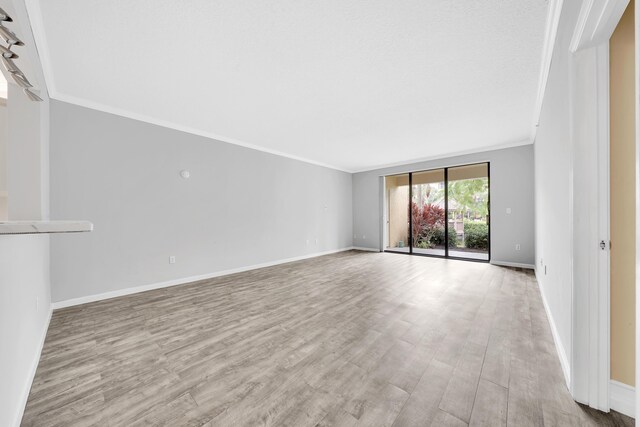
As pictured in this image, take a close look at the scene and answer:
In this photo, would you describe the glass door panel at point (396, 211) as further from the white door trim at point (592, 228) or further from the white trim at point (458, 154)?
the white door trim at point (592, 228)

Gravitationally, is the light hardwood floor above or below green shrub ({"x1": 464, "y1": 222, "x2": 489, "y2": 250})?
below

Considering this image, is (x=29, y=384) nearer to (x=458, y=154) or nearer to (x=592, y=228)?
(x=592, y=228)

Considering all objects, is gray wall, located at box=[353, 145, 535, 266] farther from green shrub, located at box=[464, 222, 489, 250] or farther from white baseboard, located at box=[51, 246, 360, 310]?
white baseboard, located at box=[51, 246, 360, 310]

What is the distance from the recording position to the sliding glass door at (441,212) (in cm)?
616

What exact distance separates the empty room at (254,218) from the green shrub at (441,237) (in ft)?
5.14

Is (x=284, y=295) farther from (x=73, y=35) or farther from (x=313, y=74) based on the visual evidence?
(x=73, y=35)

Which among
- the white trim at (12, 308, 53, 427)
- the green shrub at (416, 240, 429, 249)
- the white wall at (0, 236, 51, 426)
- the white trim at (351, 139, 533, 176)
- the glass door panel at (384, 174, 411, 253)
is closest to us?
the white wall at (0, 236, 51, 426)

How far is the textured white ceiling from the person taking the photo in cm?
184

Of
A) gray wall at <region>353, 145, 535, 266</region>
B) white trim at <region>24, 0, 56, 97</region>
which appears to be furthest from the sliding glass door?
white trim at <region>24, 0, 56, 97</region>

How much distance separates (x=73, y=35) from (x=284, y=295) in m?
3.39

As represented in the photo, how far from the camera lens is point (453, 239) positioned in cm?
675

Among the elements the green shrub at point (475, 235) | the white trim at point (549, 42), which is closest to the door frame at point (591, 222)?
the white trim at point (549, 42)

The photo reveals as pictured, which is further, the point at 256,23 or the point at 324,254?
the point at 324,254

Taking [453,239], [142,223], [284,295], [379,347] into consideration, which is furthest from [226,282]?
[453,239]
